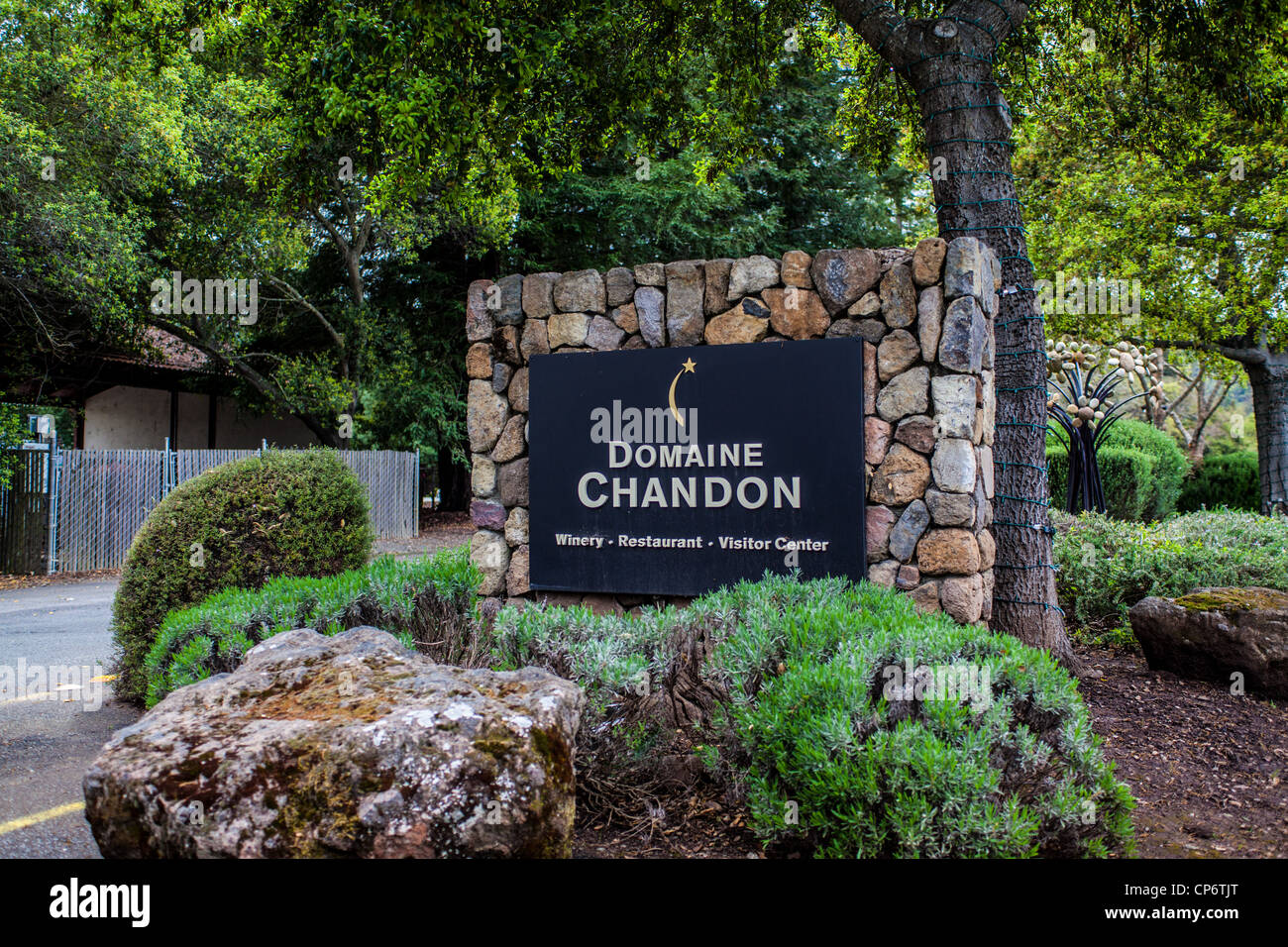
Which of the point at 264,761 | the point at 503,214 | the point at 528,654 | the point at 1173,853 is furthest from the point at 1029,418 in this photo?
the point at 503,214

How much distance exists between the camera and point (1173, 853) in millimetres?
3113

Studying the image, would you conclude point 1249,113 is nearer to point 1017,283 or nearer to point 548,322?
point 1017,283

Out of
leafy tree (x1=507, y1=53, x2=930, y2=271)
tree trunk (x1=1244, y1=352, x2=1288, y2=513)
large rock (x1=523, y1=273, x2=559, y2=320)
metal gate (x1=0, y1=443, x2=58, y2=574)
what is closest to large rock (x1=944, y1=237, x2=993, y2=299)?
large rock (x1=523, y1=273, x2=559, y2=320)

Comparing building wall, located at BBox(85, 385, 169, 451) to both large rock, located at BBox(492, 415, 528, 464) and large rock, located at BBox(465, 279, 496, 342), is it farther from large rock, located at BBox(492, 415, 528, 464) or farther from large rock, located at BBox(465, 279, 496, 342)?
large rock, located at BBox(492, 415, 528, 464)

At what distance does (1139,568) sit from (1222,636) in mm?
1773

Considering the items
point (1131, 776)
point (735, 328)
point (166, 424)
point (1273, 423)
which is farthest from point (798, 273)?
point (166, 424)

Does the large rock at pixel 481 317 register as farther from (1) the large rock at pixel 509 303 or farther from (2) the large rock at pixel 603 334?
(2) the large rock at pixel 603 334

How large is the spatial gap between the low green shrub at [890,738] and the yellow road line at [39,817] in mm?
1942

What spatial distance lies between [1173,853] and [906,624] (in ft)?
3.76

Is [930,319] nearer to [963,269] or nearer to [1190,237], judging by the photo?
[963,269]

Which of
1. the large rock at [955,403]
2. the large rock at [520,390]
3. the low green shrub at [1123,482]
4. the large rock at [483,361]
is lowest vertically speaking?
the low green shrub at [1123,482]

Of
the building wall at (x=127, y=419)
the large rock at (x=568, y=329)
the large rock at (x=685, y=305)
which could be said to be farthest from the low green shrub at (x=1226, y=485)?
the building wall at (x=127, y=419)

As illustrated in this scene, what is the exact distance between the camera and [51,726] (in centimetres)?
462

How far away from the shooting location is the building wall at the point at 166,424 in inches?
764
